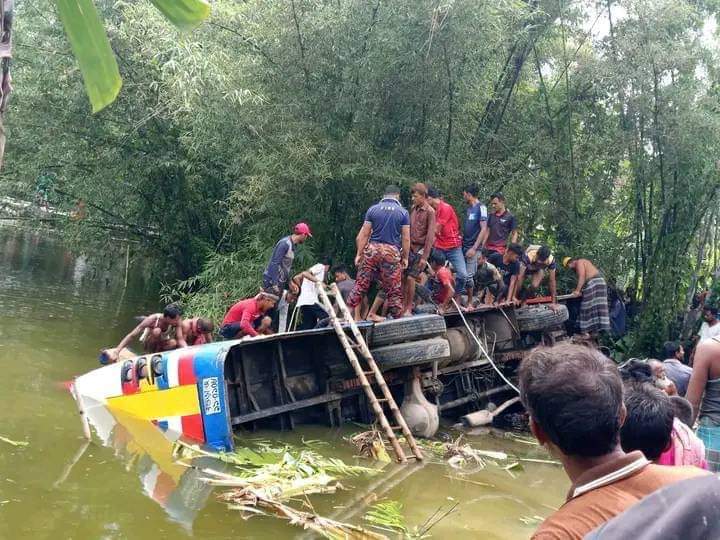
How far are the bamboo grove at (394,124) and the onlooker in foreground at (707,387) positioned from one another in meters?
7.15

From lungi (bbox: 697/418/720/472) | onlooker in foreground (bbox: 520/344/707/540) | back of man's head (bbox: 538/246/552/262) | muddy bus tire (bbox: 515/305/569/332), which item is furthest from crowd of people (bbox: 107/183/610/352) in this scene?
onlooker in foreground (bbox: 520/344/707/540)

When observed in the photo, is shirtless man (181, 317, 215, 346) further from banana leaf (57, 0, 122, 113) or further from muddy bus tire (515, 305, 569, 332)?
banana leaf (57, 0, 122, 113)

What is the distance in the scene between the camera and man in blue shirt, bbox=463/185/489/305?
33.1 ft

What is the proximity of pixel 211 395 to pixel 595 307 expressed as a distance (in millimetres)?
6923

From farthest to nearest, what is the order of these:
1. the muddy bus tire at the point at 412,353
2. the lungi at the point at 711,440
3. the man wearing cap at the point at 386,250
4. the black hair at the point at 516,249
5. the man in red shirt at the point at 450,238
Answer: the black hair at the point at 516,249, the man in red shirt at the point at 450,238, the man wearing cap at the point at 386,250, the muddy bus tire at the point at 412,353, the lungi at the point at 711,440

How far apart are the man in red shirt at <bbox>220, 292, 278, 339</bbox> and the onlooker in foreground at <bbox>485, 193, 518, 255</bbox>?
364cm

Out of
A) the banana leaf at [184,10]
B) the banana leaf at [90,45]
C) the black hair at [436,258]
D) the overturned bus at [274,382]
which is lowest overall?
the overturned bus at [274,382]

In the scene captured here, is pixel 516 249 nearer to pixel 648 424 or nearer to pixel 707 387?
pixel 707 387

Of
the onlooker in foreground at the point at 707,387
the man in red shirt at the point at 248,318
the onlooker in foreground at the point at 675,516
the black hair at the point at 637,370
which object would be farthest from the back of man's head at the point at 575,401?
the man in red shirt at the point at 248,318

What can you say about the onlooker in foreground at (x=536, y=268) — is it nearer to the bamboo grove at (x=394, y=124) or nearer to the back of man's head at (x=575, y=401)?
the bamboo grove at (x=394, y=124)

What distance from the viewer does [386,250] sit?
821 centimetres

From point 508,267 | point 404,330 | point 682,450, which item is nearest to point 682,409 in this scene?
point 682,450

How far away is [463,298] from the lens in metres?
10.1

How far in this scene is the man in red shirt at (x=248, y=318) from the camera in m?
8.18
